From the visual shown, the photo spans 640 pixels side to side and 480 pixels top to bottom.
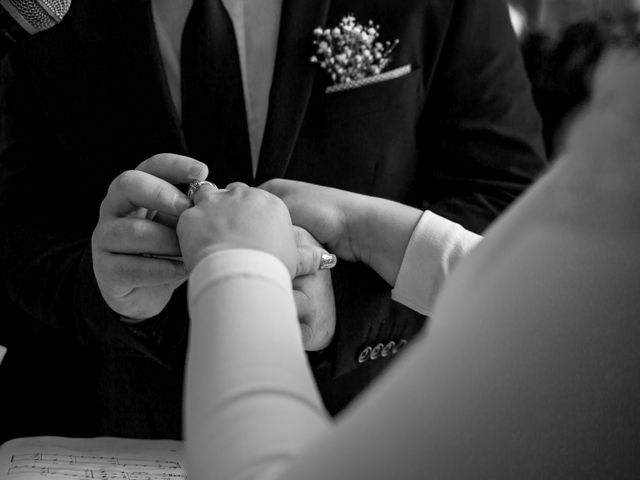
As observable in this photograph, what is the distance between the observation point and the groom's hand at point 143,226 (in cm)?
86

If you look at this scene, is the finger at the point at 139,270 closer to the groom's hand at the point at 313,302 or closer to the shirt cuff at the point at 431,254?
the groom's hand at the point at 313,302

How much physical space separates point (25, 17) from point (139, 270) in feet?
1.02

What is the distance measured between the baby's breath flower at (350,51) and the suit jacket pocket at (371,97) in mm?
21

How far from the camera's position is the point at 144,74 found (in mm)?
1115

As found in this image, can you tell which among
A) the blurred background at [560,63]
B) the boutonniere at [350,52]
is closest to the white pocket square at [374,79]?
the boutonniere at [350,52]

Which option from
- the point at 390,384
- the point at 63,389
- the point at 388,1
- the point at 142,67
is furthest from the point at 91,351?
the point at 390,384

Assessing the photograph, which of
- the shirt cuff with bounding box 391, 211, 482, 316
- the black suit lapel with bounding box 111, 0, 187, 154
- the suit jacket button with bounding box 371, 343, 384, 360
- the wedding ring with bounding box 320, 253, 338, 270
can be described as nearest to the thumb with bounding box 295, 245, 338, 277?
the wedding ring with bounding box 320, 253, 338, 270

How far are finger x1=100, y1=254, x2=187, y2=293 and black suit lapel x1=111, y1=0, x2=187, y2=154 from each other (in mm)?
277

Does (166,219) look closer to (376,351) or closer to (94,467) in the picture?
(94,467)

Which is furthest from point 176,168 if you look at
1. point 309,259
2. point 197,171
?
point 309,259

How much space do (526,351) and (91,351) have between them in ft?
3.62

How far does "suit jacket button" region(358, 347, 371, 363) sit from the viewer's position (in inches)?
43.7

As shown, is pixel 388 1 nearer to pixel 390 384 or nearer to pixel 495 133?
pixel 495 133

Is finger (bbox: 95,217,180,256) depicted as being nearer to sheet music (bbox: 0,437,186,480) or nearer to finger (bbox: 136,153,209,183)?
finger (bbox: 136,153,209,183)
